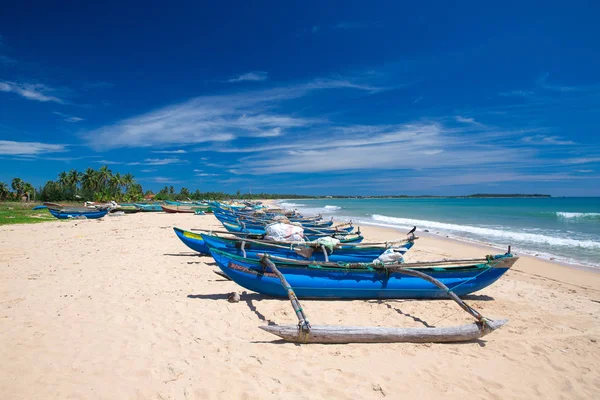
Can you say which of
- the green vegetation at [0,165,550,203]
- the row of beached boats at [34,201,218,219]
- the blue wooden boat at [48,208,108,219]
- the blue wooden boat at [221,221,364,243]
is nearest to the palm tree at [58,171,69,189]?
the green vegetation at [0,165,550,203]

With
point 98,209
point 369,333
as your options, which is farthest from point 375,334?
point 98,209

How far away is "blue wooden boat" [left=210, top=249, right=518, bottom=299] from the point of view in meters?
6.02

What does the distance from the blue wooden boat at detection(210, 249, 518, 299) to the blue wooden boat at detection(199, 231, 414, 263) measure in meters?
2.29

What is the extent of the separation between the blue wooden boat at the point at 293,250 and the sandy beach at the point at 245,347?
1259mm

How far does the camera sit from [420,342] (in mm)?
4602

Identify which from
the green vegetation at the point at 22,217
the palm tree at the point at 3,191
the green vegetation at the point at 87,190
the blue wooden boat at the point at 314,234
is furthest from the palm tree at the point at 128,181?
the blue wooden boat at the point at 314,234

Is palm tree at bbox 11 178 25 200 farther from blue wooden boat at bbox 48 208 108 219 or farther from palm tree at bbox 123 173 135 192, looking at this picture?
blue wooden boat at bbox 48 208 108 219

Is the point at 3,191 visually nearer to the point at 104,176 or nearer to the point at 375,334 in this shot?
the point at 104,176

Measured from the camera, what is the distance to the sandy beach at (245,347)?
352 centimetres

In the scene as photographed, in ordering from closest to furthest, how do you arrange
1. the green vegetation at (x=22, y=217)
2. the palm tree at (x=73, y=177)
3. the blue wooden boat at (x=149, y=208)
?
the green vegetation at (x=22, y=217) < the blue wooden boat at (x=149, y=208) < the palm tree at (x=73, y=177)

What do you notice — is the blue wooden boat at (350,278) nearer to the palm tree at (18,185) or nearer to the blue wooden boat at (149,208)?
the blue wooden boat at (149,208)

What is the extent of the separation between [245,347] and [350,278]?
2.58 m

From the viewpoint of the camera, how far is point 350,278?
20.2 feet

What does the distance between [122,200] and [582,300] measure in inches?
2290
